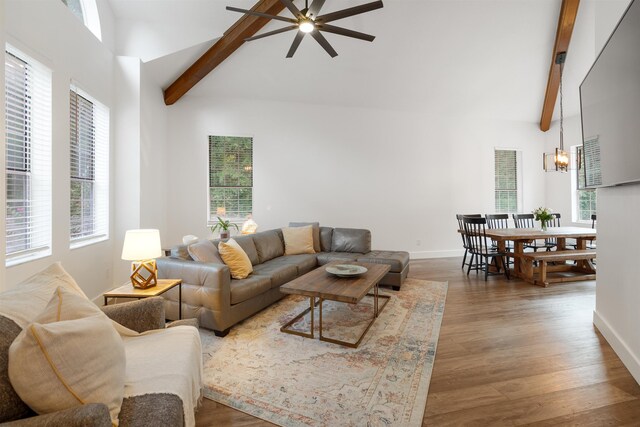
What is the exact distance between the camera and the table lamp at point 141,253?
2467 millimetres

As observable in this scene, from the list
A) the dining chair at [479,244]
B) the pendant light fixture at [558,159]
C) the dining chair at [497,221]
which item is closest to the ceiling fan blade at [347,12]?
the dining chair at [479,244]

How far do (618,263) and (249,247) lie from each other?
3735 mm

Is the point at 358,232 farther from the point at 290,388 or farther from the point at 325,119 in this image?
the point at 290,388

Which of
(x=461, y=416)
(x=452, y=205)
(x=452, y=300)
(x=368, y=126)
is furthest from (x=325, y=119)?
(x=461, y=416)

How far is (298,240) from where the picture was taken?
15.6 ft

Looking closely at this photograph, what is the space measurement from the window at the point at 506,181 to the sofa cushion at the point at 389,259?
150 inches

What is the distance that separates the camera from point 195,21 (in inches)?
165

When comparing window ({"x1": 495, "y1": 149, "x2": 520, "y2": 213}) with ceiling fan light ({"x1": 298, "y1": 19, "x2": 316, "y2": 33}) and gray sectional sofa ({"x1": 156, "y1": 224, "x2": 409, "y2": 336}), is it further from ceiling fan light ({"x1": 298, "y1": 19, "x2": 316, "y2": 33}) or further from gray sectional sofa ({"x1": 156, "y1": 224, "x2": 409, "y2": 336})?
ceiling fan light ({"x1": 298, "y1": 19, "x2": 316, "y2": 33})

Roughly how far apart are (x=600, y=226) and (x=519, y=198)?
15.1ft

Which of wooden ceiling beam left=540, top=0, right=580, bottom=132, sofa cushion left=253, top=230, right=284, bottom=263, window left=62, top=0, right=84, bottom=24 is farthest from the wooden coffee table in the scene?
wooden ceiling beam left=540, top=0, right=580, bottom=132

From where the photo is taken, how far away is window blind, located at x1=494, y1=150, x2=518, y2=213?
6781 mm

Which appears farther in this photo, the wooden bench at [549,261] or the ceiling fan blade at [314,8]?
the wooden bench at [549,261]

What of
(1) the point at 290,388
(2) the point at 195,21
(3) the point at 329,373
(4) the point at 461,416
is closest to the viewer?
(4) the point at 461,416

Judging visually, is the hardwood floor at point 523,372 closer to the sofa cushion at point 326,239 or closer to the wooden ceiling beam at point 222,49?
the sofa cushion at point 326,239
